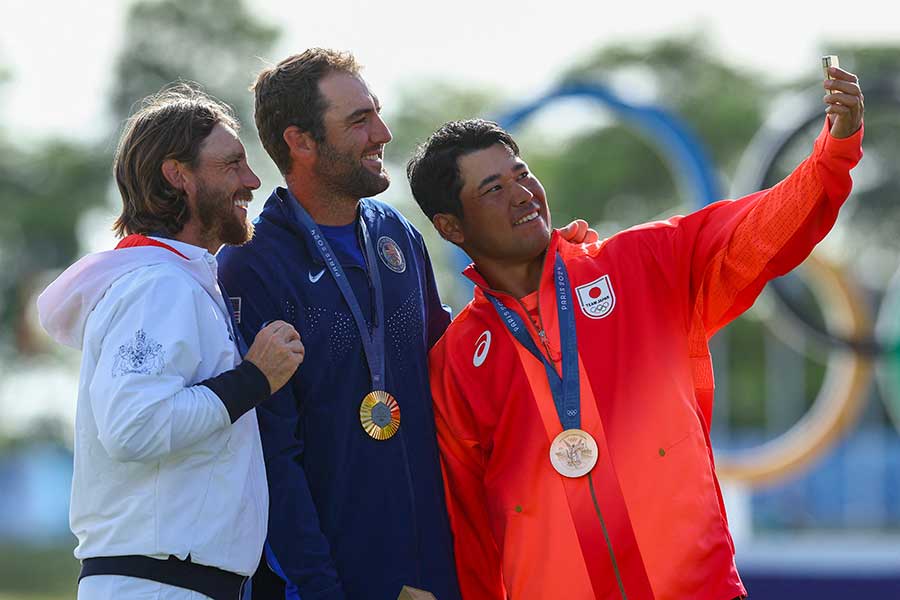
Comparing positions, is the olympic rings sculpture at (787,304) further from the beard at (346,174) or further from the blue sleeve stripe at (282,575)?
the blue sleeve stripe at (282,575)

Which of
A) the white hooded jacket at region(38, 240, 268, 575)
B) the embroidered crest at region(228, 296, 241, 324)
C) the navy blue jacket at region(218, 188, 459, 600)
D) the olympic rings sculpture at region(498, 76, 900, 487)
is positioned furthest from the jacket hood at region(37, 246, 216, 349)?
the olympic rings sculpture at region(498, 76, 900, 487)

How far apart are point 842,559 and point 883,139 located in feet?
97.8

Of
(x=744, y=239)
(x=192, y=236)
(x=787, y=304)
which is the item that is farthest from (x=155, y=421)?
(x=787, y=304)

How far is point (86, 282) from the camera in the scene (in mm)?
4086

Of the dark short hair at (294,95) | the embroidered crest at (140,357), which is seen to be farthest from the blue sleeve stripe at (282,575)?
the dark short hair at (294,95)

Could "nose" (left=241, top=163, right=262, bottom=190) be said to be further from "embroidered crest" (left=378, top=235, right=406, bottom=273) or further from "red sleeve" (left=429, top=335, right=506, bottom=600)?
"red sleeve" (left=429, top=335, right=506, bottom=600)

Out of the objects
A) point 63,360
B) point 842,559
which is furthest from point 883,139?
point 842,559

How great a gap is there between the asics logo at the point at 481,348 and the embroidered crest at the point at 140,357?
3.39 ft

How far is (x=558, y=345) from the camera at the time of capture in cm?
440

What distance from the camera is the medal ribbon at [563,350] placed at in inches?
170

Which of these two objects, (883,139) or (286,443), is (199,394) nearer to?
(286,443)

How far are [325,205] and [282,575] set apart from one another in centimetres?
115

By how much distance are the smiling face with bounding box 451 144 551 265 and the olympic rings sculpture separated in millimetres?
7901

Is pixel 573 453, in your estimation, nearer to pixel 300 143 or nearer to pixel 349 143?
pixel 349 143
